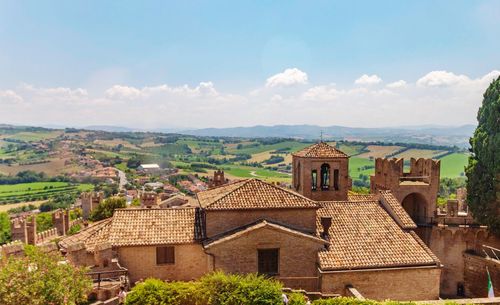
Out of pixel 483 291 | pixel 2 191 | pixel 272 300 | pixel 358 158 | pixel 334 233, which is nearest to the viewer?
pixel 272 300

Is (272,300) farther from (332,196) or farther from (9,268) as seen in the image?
(332,196)

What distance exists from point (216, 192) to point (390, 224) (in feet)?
37.9

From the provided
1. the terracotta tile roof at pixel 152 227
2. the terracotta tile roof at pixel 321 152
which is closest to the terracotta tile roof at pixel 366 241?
the terracotta tile roof at pixel 321 152

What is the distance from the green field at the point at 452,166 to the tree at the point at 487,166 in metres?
123

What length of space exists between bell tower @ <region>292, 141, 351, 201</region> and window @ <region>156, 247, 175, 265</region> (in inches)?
475

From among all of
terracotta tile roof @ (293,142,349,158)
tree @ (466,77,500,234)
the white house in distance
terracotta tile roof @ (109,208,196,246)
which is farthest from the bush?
the white house in distance

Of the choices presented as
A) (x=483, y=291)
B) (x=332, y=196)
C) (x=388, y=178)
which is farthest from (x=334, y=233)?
(x=483, y=291)

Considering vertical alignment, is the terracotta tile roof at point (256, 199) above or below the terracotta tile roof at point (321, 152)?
below

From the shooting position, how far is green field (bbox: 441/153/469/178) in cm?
15191

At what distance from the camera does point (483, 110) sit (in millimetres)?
33219

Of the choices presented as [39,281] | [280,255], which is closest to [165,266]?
[280,255]

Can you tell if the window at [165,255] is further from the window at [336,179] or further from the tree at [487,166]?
the tree at [487,166]

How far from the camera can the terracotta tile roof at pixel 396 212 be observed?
2714cm

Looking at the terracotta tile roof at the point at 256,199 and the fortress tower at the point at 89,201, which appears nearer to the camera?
the terracotta tile roof at the point at 256,199
